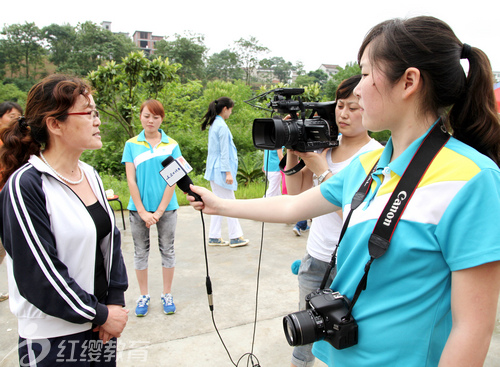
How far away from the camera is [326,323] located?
116cm

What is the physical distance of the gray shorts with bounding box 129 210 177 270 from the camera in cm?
336

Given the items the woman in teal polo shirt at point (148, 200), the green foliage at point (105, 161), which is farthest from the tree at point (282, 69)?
the woman in teal polo shirt at point (148, 200)

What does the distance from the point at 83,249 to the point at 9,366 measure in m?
1.67

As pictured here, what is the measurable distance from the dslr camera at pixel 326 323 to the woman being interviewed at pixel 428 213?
34 millimetres

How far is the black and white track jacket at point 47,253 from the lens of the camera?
1.47 metres

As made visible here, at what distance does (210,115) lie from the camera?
16.6 feet

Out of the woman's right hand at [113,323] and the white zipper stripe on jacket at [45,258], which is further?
the woman's right hand at [113,323]

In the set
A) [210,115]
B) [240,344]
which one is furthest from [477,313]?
[210,115]

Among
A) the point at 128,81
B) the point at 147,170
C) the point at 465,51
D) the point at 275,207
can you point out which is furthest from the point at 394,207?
the point at 128,81

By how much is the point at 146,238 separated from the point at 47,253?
6.29 feet

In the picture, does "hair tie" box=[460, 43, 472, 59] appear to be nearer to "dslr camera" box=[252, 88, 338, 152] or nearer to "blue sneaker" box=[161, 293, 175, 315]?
"dslr camera" box=[252, 88, 338, 152]

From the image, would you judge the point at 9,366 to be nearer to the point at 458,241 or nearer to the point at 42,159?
the point at 42,159

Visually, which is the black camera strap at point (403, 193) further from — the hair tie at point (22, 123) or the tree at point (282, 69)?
the tree at point (282, 69)

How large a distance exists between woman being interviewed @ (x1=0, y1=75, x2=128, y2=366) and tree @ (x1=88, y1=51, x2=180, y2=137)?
8929 mm
